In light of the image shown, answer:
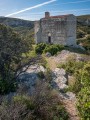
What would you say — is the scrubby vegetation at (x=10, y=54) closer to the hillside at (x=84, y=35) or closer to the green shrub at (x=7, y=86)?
the green shrub at (x=7, y=86)

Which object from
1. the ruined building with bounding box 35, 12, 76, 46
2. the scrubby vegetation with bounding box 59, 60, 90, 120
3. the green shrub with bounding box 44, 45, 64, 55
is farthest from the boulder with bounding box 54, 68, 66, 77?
the ruined building with bounding box 35, 12, 76, 46

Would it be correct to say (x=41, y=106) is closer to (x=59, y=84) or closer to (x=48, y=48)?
(x=59, y=84)

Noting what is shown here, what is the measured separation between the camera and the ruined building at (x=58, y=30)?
4044 cm

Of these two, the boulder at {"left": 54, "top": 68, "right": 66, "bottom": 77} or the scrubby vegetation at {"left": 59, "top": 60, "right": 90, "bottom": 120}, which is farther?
the boulder at {"left": 54, "top": 68, "right": 66, "bottom": 77}

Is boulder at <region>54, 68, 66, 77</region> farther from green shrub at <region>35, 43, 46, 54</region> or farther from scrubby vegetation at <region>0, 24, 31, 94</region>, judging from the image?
green shrub at <region>35, 43, 46, 54</region>

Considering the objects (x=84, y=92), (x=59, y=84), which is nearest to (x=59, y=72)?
(x=59, y=84)

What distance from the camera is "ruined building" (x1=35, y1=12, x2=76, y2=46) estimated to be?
1592 inches

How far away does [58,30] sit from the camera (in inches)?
1628

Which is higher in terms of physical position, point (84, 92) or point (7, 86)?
point (84, 92)

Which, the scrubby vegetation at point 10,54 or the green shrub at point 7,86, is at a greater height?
the scrubby vegetation at point 10,54

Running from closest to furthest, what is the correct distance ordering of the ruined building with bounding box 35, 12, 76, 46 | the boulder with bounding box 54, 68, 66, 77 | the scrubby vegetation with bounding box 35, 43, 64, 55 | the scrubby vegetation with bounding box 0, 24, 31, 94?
1. the scrubby vegetation with bounding box 0, 24, 31, 94
2. the boulder with bounding box 54, 68, 66, 77
3. the scrubby vegetation with bounding box 35, 43, 64, 55
4. the ruined building with bounding box 35, 12, 76, 46

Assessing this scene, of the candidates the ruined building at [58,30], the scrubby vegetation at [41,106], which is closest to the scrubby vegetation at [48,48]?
the ruined building at [58,30]

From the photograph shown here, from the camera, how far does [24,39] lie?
23109 millimetres

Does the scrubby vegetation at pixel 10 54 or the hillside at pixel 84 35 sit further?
the hillside at pixel 84 35
